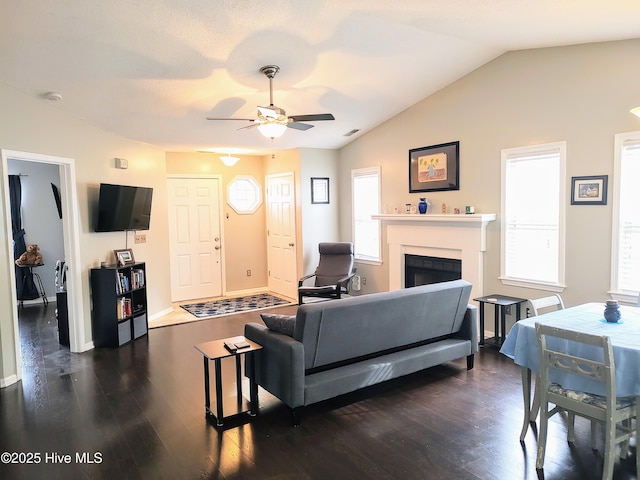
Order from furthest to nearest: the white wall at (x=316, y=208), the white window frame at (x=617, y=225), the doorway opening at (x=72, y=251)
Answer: the white wall at (x=316, y=208) < the doorway opening at (x=72, y=251) < the white window frame at (x=617, y=225)

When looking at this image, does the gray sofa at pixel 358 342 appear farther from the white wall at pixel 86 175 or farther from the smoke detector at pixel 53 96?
the smoke detector at pixel 53 96

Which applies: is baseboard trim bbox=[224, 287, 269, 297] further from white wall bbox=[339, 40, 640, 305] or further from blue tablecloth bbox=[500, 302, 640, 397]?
blue tablecloth bbox=[500, 302, 640, 397]

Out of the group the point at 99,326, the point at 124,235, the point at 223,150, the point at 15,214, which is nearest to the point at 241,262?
the point at 223,150

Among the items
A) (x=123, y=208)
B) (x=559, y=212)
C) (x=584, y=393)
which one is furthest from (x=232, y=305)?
(x=584, y=393)

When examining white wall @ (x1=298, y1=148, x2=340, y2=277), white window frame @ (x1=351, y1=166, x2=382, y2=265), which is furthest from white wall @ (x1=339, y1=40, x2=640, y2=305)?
white wall @ (x1=298, y1=148, x2=340, y2=277)

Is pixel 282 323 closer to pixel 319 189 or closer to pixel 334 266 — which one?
pixel 334 266

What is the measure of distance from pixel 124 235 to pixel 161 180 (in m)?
1.18

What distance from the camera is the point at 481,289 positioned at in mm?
5176

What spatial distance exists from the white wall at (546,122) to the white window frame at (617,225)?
Answer: 5cm

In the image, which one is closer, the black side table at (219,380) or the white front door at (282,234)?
the black side table at (219,380)

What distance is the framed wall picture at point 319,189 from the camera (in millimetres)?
7312

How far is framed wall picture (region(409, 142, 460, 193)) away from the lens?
542cm

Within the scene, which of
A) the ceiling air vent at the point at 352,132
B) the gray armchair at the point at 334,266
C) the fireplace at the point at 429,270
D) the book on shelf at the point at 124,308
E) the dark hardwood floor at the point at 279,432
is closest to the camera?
the dark hardwood floor at the point at 279,432

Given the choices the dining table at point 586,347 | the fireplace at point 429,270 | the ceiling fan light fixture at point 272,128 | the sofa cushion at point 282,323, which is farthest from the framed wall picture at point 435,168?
the sofa cushion at point 282,323
